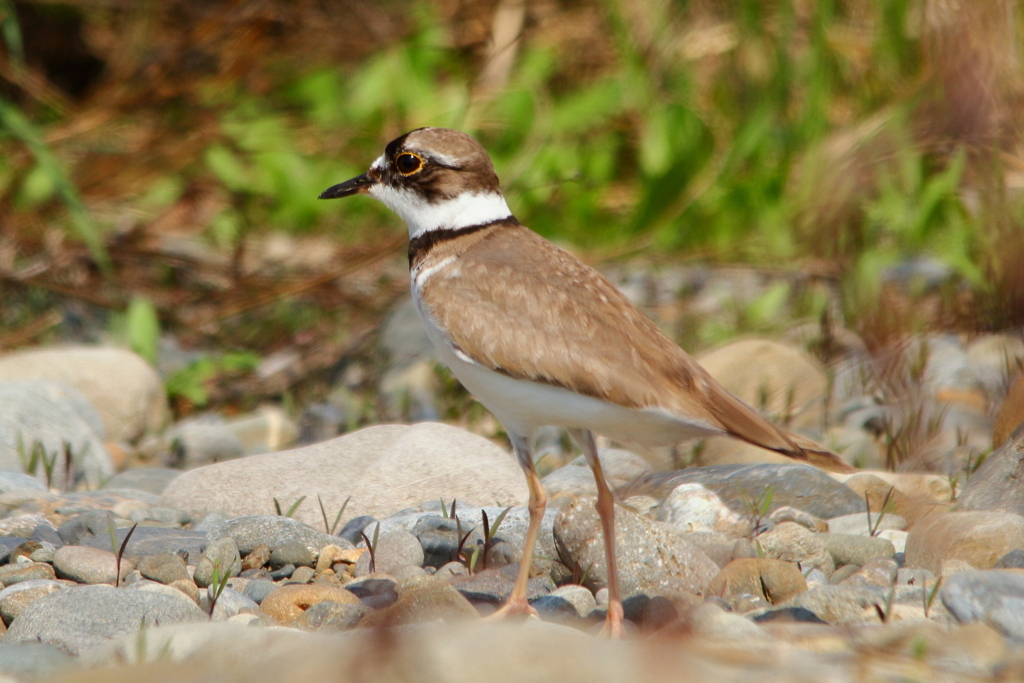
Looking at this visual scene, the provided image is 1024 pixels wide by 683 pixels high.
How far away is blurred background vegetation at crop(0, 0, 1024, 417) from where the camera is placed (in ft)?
21.7

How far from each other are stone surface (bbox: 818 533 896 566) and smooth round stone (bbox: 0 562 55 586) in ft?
7.47

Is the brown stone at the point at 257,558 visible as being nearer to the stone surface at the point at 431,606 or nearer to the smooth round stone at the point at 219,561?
the smooth round stone at the point at 219,561

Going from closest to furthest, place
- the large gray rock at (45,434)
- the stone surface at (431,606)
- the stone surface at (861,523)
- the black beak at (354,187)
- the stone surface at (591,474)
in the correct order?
1. the stone surface at (431,606)
2. the stone surface at (861,523)
3. the black beak at (354,187)
4. the stone surface at (591,474)
5. the large gray rock at (45,434)

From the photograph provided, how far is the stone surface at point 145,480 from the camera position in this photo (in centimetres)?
459

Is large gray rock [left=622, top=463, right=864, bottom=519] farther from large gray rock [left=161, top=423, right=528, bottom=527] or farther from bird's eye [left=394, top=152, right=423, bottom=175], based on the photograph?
bird's eye [left=394, top=152, right=423, bottom=175]

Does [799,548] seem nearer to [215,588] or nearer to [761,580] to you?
[761,580]

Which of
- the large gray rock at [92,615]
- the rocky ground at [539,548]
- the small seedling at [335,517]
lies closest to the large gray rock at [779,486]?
the rocky ground at [539,548]

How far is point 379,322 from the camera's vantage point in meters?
6.79

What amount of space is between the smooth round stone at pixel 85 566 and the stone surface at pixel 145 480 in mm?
1204

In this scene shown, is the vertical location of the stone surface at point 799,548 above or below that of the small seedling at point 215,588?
below

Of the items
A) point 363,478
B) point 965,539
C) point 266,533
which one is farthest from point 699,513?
point 266,533

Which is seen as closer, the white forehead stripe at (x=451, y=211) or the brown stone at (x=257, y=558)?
the brown stone at (x=257, y=558)

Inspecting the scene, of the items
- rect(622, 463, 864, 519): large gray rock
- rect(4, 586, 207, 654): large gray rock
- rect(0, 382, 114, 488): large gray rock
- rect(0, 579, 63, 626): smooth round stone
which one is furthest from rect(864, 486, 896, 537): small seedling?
rect(0, 382, 114, 488): large gray rock

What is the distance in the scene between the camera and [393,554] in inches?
135
